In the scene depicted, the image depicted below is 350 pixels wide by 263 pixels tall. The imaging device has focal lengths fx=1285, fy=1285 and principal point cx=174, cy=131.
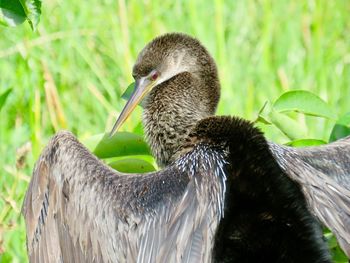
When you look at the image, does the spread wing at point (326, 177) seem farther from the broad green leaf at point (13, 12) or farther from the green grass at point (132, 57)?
the green grass at point (132, 57)

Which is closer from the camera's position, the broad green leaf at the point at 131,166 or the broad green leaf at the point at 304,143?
the broad green leaf at the point at 131,166

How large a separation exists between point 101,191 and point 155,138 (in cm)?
63

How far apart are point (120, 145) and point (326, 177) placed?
821mm

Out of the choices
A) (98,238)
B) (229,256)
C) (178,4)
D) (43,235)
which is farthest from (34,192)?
(178,4)

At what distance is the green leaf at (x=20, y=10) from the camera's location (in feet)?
12.9

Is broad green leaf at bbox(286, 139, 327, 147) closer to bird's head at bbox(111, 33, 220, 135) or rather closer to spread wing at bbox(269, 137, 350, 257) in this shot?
spread wing at bbox(269, 137, 350, 257)

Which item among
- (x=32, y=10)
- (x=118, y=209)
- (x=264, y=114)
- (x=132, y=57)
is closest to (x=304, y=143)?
(x=264, y=114)

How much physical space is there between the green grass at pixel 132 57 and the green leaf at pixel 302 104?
147 cm

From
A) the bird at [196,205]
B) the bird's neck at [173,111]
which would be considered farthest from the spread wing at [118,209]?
the bird's neck at [173,111]

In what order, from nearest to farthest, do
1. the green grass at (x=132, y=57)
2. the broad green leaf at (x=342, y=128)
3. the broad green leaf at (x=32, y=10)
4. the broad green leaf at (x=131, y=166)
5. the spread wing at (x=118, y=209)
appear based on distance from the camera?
the spread wing at (x=118, y=209) → the broad green leaf at (x=32, y=10) → the broad green leaf at (x=131, y=166) → the broad green leaf at (x=342, y=128) → the green grass at (x=132, y=57)

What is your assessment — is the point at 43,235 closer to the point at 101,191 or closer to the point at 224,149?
the point at 101,191

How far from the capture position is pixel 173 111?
4.58m

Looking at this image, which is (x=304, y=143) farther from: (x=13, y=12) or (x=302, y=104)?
(x=13, y=12)

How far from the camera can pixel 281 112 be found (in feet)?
14.9
